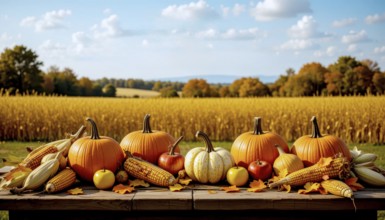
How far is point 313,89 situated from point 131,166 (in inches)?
1065

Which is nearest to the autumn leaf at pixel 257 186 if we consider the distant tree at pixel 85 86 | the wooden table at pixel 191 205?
the wooden table at pixel 191 205

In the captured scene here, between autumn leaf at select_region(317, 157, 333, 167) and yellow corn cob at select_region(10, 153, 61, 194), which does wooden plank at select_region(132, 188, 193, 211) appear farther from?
autumn leaf at select_region(317, 157, 333, 167)

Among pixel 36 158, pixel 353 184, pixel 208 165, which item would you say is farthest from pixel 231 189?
pixel 36 158

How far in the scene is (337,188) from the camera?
2586 mm

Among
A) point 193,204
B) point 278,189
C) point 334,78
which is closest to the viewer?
point 193,204

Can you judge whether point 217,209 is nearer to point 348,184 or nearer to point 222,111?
point 348,184

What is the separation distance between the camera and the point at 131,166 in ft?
9.55

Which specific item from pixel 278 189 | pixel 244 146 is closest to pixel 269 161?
pixel 244 146

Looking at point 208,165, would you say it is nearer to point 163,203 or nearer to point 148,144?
point 163,203

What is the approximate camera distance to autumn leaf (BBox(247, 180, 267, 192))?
268 centimetres

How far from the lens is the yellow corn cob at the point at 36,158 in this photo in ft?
9.89

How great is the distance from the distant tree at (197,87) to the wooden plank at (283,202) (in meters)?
24.5

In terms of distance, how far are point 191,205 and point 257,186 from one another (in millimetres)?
485

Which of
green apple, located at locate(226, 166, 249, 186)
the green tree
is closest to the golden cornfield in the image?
green apple, located at locate(226, 166, 249, 186)
